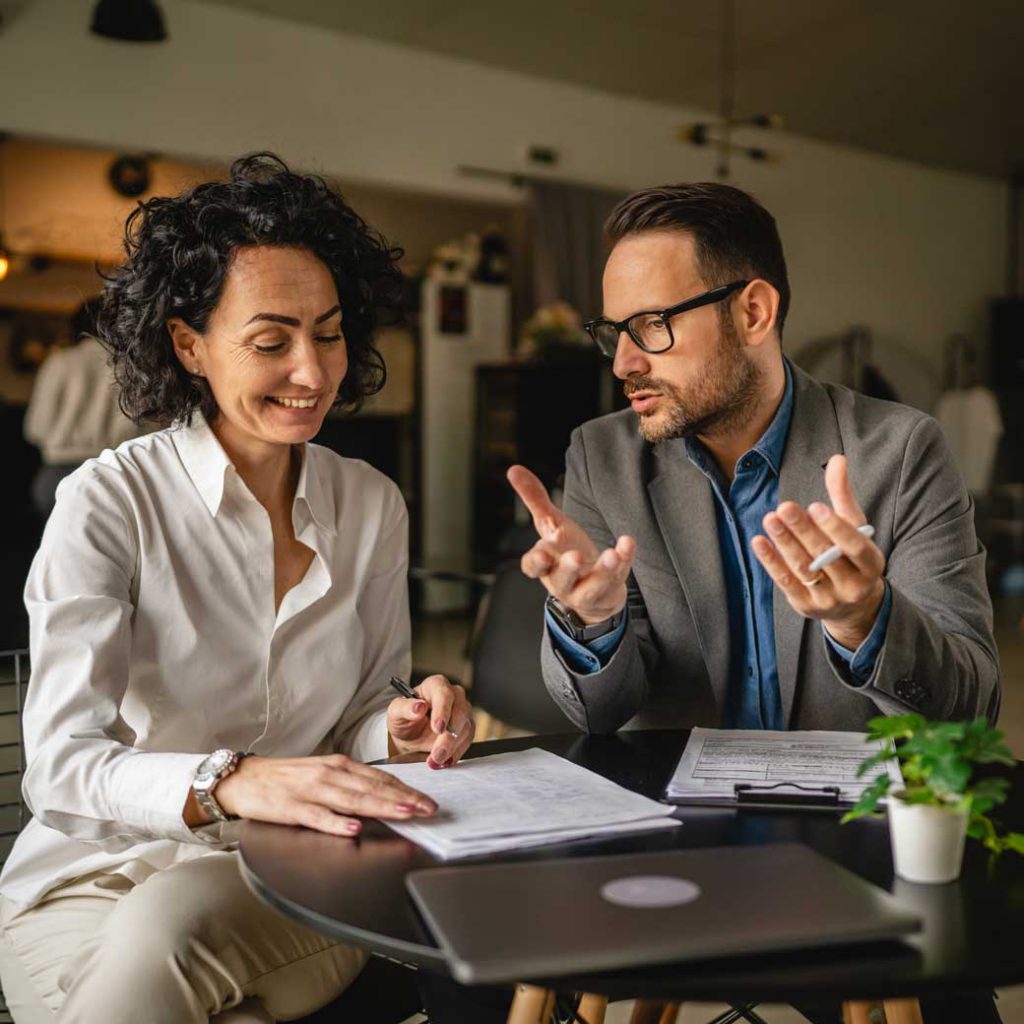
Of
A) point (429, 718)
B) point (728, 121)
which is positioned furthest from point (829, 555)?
point (728, 121)

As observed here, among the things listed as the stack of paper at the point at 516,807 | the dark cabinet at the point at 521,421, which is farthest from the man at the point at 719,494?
the dark cabinet at the point at 521,421

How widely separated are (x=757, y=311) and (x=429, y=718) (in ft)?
2.88

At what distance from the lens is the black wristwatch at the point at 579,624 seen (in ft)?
5.30

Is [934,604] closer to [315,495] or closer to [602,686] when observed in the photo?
[602,686]

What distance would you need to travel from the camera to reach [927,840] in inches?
39.0

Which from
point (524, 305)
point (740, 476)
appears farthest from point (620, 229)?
point (524, 305)

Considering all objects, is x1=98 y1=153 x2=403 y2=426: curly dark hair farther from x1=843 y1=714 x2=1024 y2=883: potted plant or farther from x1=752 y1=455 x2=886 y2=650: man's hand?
x1=843 y1=714 x2=1024 y2=883: potted plant

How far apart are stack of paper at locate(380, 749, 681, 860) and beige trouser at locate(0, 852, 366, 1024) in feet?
0.74

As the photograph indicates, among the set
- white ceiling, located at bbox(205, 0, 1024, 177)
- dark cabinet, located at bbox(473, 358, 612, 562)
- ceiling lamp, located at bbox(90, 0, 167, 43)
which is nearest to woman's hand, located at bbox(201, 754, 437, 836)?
ceiling lamp, located at bbox(90, 0, 167, 43)

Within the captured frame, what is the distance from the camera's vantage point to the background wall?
621 centimetres

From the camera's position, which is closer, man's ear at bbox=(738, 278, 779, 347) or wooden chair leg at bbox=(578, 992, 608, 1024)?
wooden chair leg at bbox=(578, 992, 608, 1024)

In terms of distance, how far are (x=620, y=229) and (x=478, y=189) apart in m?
6.12

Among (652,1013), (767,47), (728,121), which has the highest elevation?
(767,47)

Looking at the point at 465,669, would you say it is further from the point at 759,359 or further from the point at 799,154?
the point at 799,154
